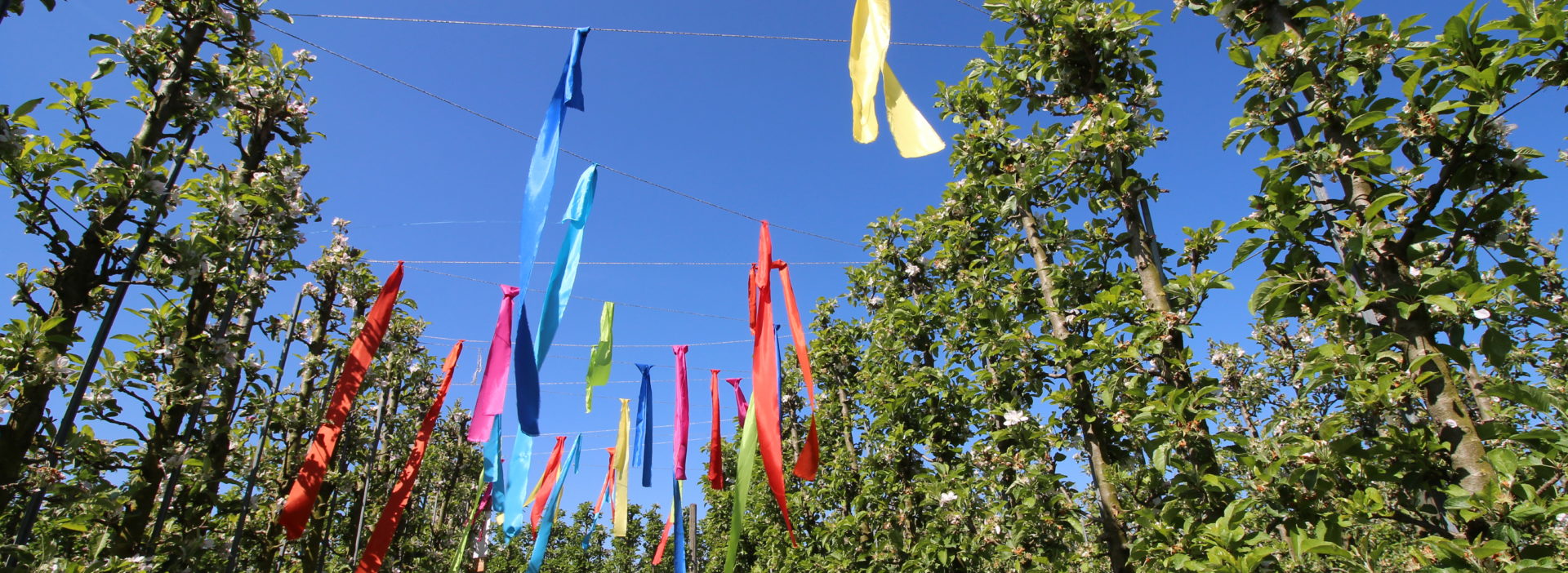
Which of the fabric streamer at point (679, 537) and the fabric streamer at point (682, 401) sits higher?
the fabric streamer at point (682, 401)

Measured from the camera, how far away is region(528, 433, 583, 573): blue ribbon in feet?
30.3

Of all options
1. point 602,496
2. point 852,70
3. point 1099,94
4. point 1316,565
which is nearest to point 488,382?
point 852,70

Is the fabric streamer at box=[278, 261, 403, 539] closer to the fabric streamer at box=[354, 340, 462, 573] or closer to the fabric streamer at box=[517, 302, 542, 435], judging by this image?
the fabric streamer at box=[354, 340, 462, 573]

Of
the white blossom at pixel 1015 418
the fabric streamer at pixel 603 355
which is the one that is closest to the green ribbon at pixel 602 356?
the fabric streamer at pixel 603 355

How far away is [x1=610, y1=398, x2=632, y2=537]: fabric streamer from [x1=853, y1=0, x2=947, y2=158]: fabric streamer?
8.23m

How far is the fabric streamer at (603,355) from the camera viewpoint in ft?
22.2

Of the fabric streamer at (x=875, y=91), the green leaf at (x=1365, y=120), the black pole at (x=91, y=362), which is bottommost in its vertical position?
the black pole at (x=91, y=362)

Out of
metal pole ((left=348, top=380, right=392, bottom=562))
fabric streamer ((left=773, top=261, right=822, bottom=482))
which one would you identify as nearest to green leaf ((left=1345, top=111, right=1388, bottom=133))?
fabric streamer ((left=773, top=261, right=822, bottom=482))

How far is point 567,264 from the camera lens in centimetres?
425

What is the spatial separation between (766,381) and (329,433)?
3420mm

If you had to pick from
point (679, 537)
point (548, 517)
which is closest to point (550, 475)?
point (548, 517)

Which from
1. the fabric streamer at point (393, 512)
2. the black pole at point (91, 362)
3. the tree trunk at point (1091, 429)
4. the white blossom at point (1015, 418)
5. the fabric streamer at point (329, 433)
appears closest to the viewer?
the black pole at point (91, 362)

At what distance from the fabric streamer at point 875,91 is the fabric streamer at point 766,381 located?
2817 millimetres

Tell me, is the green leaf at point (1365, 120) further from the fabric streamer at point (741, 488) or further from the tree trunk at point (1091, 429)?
the fabric streamer at point (741, 488)
